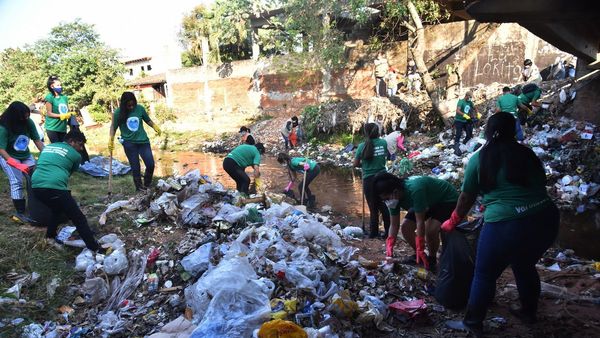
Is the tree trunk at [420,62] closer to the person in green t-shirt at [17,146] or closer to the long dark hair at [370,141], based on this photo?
the long dark hair at [370,141]

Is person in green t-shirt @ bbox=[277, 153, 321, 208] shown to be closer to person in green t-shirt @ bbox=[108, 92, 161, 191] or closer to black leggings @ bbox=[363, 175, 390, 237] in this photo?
black leggings @ bbox=[363, 175, 390, 237]

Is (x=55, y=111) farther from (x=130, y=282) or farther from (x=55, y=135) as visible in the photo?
(x=130, y=282)

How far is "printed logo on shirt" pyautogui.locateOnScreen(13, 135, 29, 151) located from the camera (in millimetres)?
4445

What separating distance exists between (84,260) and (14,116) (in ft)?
6.19

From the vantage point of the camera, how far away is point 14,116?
4.34m

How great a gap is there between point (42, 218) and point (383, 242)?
415 cm

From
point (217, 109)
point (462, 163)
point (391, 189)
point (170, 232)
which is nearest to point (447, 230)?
point (391, 189)

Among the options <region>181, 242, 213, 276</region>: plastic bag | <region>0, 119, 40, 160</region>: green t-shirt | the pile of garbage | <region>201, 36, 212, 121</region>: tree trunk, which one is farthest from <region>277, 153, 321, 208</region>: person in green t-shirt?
<region>201, 36, 212, 121</region>: tree trunk

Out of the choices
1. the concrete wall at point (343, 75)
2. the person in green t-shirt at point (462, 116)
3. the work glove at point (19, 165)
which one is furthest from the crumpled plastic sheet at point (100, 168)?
the concrete wall at point (343, 75)

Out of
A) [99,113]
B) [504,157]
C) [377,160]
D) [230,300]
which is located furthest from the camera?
[99,113]

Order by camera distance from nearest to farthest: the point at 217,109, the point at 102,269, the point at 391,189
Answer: the point at 391,189 → the point at 102,269 → the point at 217,109

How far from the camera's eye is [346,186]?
9.14m

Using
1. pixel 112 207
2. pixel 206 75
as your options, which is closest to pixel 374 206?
pixel 112 207

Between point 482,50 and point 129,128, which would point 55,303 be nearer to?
point 129,128
